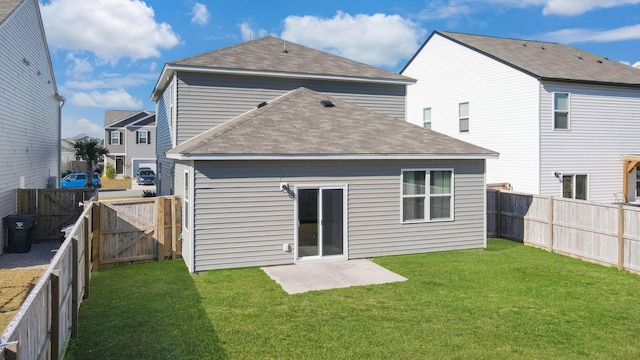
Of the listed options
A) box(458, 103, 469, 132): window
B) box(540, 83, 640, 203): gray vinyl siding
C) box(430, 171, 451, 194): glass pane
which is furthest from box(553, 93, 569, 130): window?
box(430, 171, 451, 194): glass pane

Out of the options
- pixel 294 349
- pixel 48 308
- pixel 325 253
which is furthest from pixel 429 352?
pixel 325 253

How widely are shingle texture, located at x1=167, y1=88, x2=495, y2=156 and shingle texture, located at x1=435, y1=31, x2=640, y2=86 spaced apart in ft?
23.0

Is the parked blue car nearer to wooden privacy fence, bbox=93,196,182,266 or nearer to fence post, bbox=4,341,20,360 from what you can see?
wooden privacy fence, bbox=93,196,182,266

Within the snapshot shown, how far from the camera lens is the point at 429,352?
19.6 ft

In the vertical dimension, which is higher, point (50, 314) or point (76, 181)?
point (76, 181)

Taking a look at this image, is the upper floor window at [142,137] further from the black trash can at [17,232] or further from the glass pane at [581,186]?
the glass pane at [581,186]

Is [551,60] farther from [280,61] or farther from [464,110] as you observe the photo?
[280,61]

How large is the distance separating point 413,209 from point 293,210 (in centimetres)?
339

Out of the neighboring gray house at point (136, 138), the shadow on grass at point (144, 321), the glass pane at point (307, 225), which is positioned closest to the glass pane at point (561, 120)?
the glass pane at point (307, 225)

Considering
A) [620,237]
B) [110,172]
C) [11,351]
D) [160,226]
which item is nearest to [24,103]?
[160,226]

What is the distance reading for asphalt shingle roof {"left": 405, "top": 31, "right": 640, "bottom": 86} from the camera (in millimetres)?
17703

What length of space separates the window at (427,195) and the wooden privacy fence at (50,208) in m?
10.1

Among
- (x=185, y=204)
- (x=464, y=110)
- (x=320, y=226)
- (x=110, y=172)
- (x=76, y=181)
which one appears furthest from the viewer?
(x=110, y=172)

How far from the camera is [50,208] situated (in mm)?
14797
